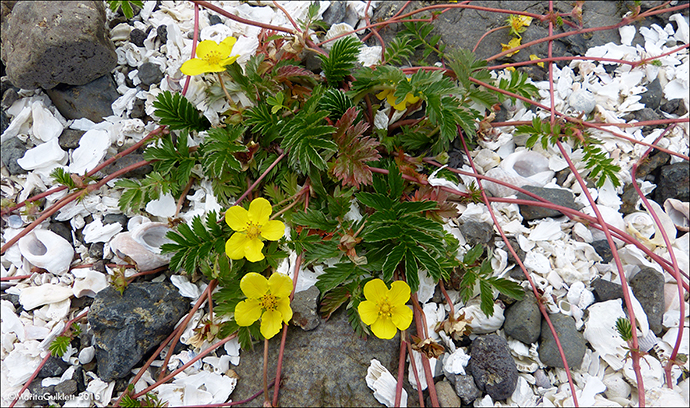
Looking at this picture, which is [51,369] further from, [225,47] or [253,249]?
[225,47]

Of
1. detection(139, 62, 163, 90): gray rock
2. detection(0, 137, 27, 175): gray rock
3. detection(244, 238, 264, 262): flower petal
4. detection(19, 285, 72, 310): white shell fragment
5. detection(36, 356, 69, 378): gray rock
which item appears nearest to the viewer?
detection(244, 238, 264, 262): flower petal

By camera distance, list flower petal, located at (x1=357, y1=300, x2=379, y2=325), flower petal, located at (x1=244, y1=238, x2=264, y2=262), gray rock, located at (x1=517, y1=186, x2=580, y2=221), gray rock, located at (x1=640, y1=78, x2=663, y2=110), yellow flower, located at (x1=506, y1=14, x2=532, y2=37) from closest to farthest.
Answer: flower petal, located at (x1=357, y1=300, x2=379, y2=325) → flower petal, located at (x1=244, y1=238, x2=264, y2=262) → gray rock, located at (x1=517, y1=186, x2=580, y2=221) → gray rock, located at (x1=640, y1=78, x2=663, y2=110) → yellow flower, located at (x1=506, y1=14, x2=532, y2=37)

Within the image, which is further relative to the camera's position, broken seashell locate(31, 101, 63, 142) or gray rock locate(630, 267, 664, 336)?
broken seashell locate(31, 101, 63, 142)

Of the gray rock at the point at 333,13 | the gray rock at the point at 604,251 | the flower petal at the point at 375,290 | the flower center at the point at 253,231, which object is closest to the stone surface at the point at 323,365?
the flower petal at the point at 375,290

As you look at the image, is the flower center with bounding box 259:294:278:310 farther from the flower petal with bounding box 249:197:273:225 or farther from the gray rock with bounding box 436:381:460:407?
the gray rock with bounding box 436:381:460:407

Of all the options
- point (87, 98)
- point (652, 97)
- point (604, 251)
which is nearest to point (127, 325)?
point (87, 98)

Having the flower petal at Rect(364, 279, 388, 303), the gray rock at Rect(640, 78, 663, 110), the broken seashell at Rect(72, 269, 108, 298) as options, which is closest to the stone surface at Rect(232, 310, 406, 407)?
the flower petal at Rect(364, 279, 388, 303)

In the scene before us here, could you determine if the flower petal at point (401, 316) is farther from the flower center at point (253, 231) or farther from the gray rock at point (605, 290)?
the gray rock at point (605, 290)
